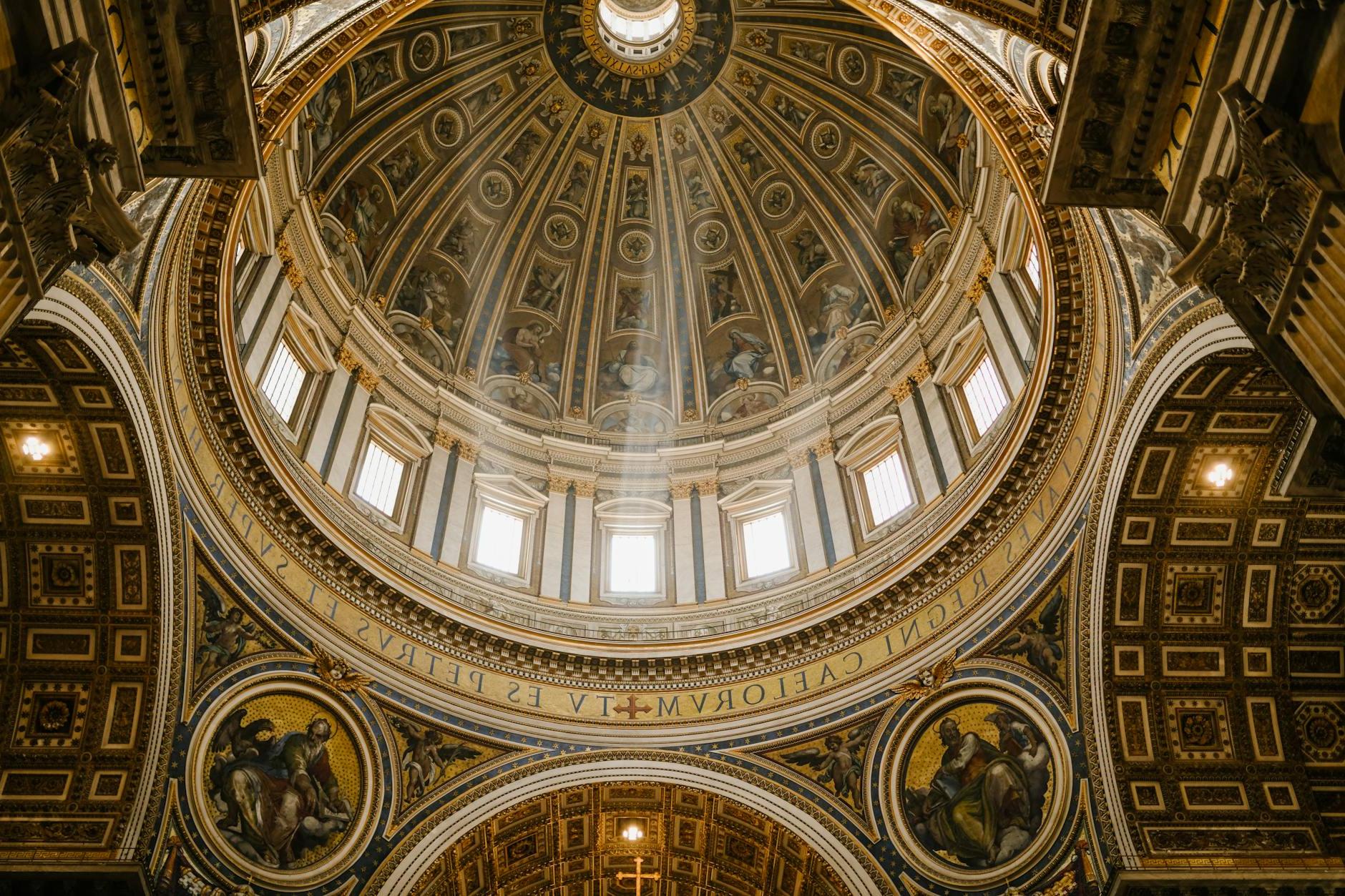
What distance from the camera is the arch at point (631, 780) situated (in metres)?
19.4

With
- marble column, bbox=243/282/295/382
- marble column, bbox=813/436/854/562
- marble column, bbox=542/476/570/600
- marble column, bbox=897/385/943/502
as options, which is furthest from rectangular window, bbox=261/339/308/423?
marble column, bbox=897/385/943/502

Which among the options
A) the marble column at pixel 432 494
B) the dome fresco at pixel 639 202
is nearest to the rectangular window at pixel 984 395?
the dome fresco at pixel 639 202

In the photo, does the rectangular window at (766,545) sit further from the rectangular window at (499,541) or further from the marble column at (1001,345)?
the marble column at (1001,345)

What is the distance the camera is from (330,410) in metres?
24.4

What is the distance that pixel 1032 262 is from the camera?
22938 millimetres

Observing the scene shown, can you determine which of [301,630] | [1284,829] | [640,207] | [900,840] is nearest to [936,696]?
[900,840]

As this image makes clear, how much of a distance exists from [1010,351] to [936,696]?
22.0ft

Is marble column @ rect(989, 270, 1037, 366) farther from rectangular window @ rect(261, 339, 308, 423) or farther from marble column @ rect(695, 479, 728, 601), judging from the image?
rectangular window @ rect(261, 339, 308, 423)

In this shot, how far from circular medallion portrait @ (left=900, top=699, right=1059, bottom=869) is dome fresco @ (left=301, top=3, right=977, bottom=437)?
35.6 ft

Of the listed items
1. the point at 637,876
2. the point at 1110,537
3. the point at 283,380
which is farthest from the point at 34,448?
the point at 1110,537

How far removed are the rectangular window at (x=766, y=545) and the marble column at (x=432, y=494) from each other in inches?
266

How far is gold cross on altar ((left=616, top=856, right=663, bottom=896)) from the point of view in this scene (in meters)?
20.5

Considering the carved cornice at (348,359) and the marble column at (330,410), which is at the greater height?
the carved cornice at (348,359)

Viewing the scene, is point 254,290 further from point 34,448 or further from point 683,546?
point 683,546
